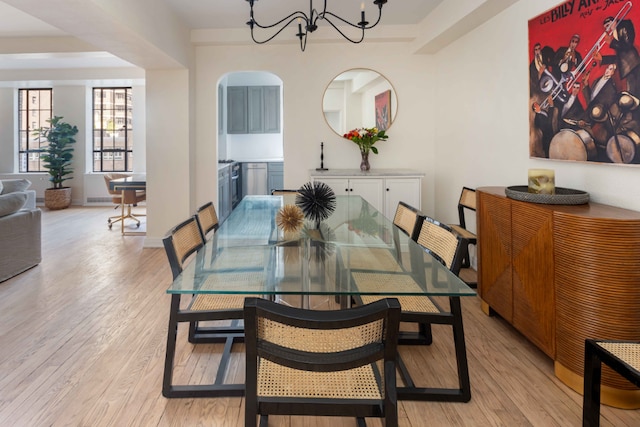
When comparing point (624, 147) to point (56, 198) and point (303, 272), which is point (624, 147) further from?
point (56, 198)

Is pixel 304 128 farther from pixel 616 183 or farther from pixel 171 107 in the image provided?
pixel 616 183

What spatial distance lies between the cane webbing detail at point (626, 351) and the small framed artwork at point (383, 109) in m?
3.77

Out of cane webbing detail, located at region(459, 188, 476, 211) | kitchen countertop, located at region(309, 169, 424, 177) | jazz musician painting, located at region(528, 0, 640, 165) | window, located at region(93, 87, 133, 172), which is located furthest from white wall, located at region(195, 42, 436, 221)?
window, located at region(93, 87, 133, 172)

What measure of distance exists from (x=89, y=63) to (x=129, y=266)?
4.65 metres

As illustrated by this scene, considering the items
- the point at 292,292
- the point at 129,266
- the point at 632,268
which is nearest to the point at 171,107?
the point at 129,266

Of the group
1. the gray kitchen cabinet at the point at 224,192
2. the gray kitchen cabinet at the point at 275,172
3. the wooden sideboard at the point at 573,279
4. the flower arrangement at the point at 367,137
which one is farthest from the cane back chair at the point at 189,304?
the gray kitchen cabinet at the point at 275,172

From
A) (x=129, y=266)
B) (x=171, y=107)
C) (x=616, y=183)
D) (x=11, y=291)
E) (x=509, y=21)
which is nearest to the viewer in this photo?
(x=616, y=183)

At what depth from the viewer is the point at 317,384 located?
1306 mm

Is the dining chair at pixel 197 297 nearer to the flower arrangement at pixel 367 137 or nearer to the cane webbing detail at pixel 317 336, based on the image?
the cane webbing detail at pixel 317 336

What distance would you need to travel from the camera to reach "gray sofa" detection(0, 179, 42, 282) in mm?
3729

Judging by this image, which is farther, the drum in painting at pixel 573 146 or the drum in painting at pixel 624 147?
the drum in painting at pixel 573 146

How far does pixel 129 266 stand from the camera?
4.27m

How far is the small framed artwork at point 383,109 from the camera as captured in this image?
4.98m

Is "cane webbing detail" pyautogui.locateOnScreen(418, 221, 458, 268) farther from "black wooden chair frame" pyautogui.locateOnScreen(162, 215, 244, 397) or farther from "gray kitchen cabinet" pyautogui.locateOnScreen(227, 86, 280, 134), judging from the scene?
"gray kitchen cabinet" pyautogui.locateOnScreen(227, 86, 280, 134)
